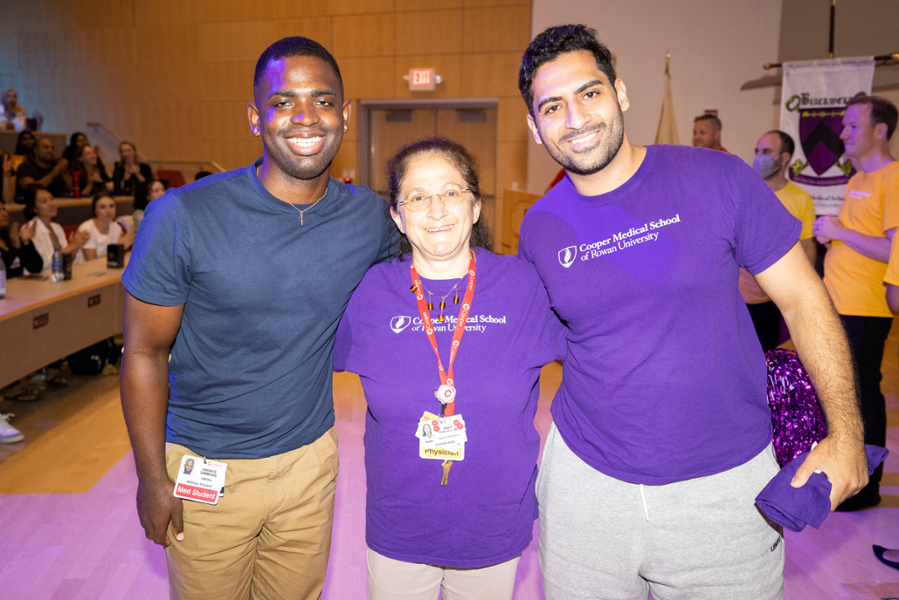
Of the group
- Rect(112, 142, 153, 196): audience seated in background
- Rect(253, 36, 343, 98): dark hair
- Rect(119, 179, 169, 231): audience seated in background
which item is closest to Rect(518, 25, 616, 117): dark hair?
Rect(253, 36, 343, 98): dark hair

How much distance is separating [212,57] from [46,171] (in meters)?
3.30

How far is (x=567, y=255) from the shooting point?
1494 millimetres

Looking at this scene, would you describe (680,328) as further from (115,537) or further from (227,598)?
(115,537)

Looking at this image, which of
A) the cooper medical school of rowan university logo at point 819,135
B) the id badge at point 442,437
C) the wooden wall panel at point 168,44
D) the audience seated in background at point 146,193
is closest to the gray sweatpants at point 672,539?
the id badge at point 442,437

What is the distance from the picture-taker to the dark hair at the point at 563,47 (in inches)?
59.4

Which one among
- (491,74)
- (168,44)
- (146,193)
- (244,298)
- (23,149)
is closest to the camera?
(244,298)

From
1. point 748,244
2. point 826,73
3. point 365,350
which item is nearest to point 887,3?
point 826,73

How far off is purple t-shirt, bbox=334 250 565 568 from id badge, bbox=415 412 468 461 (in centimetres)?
2

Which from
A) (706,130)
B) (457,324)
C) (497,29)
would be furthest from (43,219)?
(497,29)

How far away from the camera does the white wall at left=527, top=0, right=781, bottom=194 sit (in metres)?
7.42

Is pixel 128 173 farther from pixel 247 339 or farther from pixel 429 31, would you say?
pixel 247 339

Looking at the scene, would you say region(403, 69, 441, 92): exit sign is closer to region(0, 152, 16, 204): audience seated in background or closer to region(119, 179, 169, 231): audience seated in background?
region(119, 179, 169, 231): audience seated in background

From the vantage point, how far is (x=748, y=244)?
1370 mm

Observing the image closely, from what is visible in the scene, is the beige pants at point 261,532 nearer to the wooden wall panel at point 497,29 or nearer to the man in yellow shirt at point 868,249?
the man in yellow shirt at point 868,249
